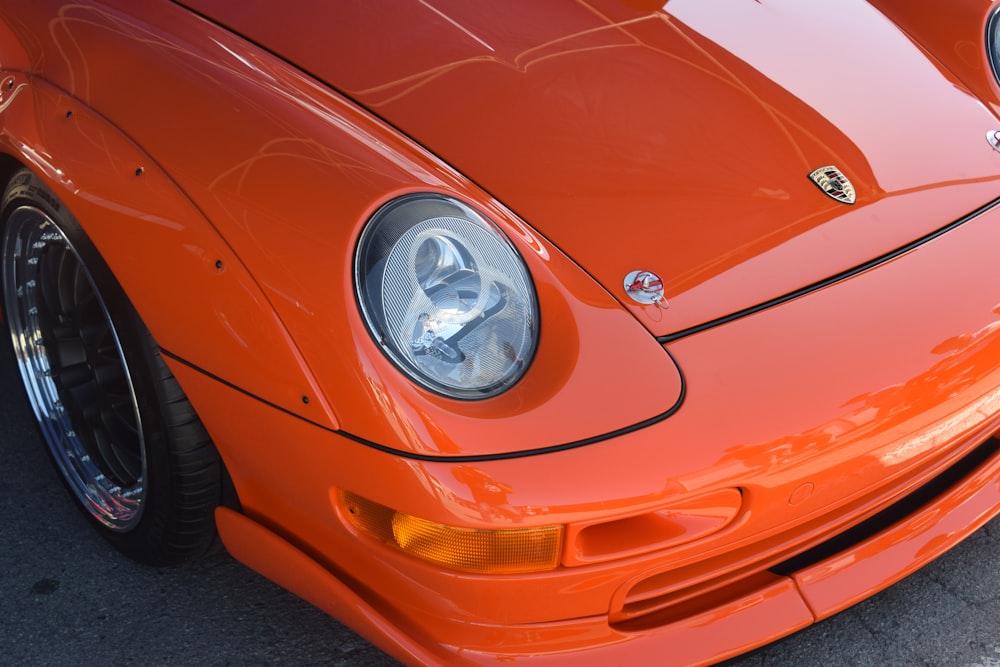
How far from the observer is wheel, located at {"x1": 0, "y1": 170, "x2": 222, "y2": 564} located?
5.20ft

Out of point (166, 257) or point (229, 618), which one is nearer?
point (166, 257)

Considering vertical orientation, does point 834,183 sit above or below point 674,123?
below

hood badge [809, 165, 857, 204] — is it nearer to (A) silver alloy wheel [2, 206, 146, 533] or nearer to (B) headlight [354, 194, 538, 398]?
(B) headlight [354, 194, 538, 398]

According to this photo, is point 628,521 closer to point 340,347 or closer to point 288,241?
point 340,347

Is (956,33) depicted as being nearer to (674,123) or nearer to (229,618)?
(674,123)

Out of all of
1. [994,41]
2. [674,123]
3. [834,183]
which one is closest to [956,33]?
[994,41]

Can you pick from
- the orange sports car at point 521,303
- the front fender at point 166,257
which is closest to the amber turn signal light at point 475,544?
the orange sports car at point 521,303

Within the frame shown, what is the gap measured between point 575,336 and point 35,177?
0.93 metres

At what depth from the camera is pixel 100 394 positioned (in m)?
1.93

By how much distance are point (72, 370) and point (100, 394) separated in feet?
0.31

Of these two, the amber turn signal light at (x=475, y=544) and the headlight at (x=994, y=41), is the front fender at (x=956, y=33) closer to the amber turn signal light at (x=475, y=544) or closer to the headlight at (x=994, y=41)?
the headlight at (x=994, y=41)

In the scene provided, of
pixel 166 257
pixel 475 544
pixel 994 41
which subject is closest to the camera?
pixel 475 544

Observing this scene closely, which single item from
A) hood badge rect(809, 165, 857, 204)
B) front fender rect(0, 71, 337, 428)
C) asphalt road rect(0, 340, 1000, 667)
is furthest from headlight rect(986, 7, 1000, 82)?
front fender rect(0, 71, 337, 428)

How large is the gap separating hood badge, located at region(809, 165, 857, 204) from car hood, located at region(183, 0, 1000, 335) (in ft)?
0.04
